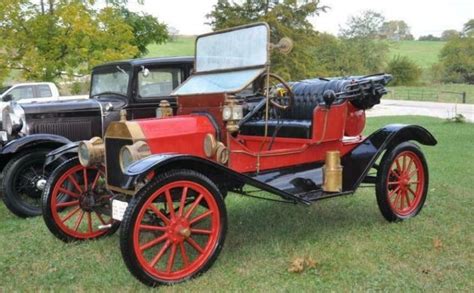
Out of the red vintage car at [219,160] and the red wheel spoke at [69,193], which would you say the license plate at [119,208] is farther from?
the red wheel spoke at [69,193]

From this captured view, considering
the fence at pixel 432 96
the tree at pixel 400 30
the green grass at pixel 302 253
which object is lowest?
the fence at pixel 432 96

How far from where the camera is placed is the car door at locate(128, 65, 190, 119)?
250 inches

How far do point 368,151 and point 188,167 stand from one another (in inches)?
78.7

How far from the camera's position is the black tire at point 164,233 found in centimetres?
326

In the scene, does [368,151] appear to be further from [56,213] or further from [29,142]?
[29,142]

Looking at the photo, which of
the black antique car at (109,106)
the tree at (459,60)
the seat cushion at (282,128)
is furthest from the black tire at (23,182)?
the tree at (459,60)

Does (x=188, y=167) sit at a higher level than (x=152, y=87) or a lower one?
lower

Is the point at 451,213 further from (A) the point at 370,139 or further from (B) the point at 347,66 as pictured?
(B) the point at 347,66

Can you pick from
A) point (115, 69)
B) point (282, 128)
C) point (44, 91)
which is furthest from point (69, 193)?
point (44, 91)

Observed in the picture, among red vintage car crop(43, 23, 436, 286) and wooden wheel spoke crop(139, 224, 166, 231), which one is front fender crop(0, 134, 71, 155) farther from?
wooden wheel spoke crop(139, 224, 166, 231)

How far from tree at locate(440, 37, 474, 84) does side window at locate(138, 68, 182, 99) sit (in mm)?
42550

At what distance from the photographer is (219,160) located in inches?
158

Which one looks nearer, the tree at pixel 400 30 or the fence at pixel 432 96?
the fence at pixel 432 96

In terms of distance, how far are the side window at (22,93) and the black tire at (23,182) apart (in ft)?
31.5
